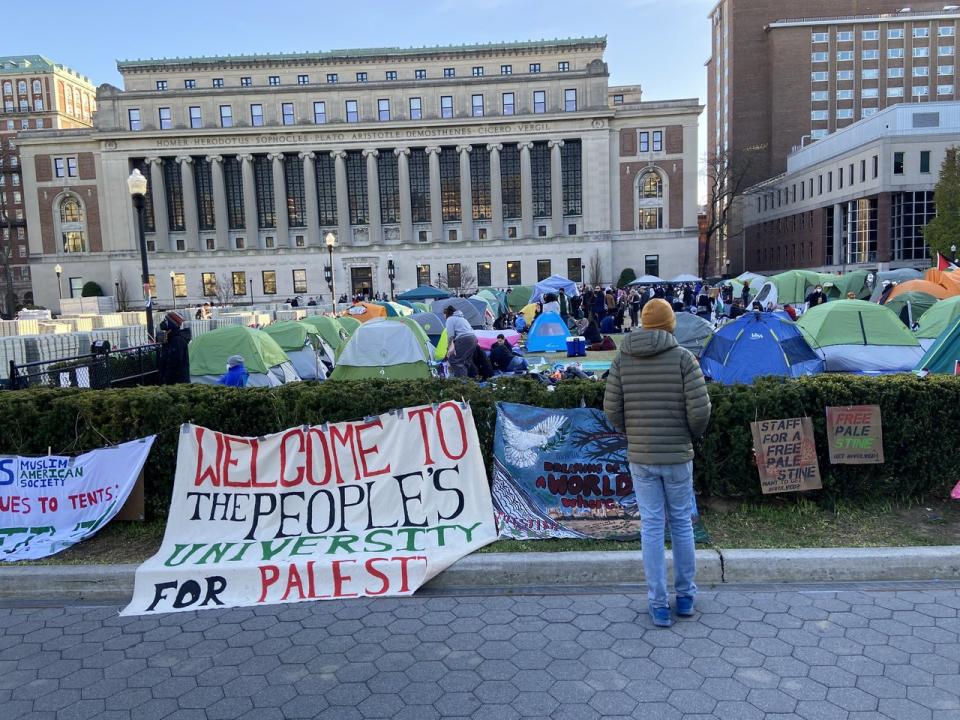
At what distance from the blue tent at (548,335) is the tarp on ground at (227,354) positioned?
10.2 meters

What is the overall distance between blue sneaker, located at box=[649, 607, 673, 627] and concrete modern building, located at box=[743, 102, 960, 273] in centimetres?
6193

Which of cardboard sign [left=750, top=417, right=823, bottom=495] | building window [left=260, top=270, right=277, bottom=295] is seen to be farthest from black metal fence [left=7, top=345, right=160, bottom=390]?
building window [left=260, top=270, right=277, bottom=295]

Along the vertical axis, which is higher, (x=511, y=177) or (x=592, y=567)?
(x=511, y=177)

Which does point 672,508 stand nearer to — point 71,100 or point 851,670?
point 851,670

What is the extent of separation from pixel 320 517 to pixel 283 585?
89cm

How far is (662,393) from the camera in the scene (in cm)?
468

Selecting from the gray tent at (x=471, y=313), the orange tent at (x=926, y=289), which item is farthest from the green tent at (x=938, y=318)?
the gray tent at (x=471, y=313)

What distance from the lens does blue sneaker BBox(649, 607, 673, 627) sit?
464cm

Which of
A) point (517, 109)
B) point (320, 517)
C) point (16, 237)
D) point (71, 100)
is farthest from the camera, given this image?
point (71, 100)

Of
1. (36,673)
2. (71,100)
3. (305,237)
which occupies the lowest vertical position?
(36,673)

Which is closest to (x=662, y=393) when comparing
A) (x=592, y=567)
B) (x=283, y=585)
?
(x=592, y=567)

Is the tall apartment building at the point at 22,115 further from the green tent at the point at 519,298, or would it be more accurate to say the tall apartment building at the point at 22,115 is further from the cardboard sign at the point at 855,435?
the cardboard sign at the point at 855,435

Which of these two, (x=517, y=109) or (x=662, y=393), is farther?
(x=517, y=109)

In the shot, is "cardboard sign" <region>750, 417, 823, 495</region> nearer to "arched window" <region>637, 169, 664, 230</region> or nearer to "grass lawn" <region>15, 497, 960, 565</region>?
"grass lawn" <region>15, 497, 960, 565</region>
